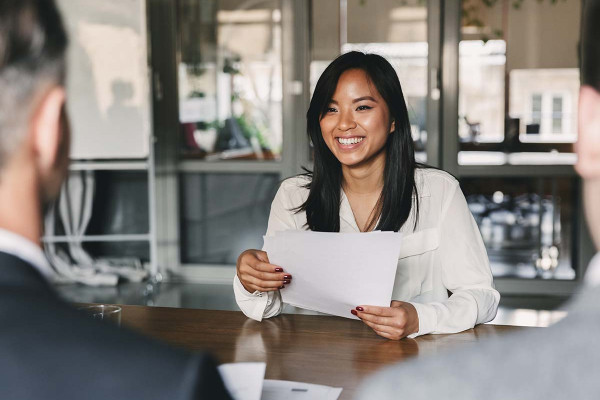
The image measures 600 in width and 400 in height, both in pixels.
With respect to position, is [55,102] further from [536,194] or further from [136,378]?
[536,194]

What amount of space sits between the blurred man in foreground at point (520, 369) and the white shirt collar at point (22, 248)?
0.95ft

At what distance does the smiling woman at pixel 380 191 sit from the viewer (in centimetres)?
182

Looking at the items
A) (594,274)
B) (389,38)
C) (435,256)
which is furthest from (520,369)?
(389,38)

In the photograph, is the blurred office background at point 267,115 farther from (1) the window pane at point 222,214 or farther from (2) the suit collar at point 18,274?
(2) the suit collar at point 18,274

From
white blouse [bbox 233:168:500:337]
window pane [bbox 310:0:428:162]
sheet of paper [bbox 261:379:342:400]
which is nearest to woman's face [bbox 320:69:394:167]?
white blouse [bbox 233:168:500:337]

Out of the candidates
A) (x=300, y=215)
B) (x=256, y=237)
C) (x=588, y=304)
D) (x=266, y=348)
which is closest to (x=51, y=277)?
(x=588, y=304)

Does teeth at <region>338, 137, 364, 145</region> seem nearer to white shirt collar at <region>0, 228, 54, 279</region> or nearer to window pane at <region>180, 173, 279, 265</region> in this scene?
white shirt collar at <region>0, 228, 54, 279</region>

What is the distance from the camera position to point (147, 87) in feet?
15.0

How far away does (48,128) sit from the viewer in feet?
1.82

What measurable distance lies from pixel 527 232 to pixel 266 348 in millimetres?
4308

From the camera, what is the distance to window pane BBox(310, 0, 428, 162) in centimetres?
464

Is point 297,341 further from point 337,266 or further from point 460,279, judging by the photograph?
point 460,279

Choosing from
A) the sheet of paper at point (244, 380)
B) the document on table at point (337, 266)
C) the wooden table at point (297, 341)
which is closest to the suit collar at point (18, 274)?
the sheet of paper at point (244, 380)

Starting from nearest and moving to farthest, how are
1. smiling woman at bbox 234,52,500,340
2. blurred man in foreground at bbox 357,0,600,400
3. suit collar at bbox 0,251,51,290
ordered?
blurred man in foreground at bbox 357,0,600,400 → suit collar at bbox 0,251,51,290 → smiling woman at bbox 234,52,500,340
